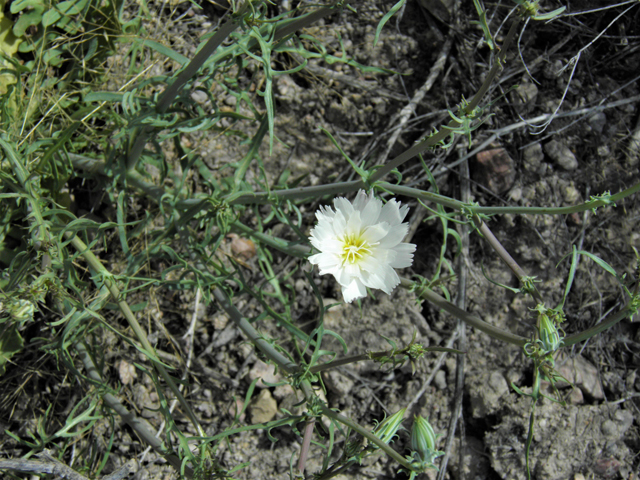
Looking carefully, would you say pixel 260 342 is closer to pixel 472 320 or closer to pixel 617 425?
pixel 472 320

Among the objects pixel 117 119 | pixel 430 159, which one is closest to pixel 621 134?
pixel 430 159

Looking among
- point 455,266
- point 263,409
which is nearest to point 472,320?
point 455,266

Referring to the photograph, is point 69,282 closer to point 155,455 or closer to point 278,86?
point 155,455

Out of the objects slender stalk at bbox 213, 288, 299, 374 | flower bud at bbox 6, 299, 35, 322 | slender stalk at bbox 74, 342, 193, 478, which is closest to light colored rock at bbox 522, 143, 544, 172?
slender stalk at bbox 213, 288, 299, 374

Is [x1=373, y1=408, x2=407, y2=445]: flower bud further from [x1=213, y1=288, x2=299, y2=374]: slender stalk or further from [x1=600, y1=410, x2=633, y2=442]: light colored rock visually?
[x1=600, y1=410, x2=633, y2=442]: light colored rock

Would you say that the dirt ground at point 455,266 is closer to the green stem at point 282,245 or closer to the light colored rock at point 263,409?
the light colored rock at point 263,409

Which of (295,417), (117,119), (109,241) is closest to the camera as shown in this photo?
(295,417)

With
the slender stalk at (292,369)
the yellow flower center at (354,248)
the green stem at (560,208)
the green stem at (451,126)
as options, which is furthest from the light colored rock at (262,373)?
the green stem at (560,208)
